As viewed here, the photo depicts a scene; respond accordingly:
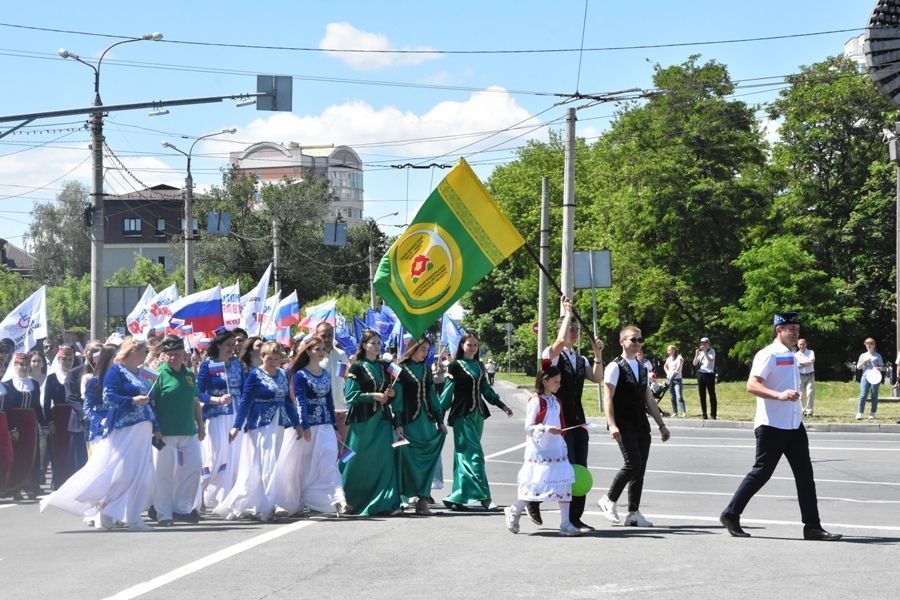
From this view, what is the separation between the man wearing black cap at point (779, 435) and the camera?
10.9 meters

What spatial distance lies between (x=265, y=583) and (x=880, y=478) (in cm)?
1019

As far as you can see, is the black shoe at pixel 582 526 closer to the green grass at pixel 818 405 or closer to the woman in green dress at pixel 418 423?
the woman in green dress at pixel 418 423

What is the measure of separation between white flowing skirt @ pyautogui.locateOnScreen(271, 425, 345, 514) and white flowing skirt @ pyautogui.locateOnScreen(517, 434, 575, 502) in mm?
2489

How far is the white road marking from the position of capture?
881 centimetres

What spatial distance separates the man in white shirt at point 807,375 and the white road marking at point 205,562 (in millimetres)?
16285

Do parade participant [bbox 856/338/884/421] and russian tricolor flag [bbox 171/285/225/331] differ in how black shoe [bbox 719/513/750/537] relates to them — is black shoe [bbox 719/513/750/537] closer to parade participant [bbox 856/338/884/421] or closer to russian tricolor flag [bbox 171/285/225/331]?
russian tricolor flag [bbox 171/285/225/331]

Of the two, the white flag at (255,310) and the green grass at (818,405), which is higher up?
the white flag at (255,310)

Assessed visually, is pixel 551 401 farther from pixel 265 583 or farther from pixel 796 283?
pixel 796 283

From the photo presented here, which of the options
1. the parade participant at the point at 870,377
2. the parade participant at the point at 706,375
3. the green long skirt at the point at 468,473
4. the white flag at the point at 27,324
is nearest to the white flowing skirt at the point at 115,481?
the green long skirt at the point at 468,473

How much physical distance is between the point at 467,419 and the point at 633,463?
2346 mm

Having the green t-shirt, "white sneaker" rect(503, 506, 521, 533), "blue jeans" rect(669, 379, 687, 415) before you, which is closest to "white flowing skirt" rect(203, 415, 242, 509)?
the green t-shirt

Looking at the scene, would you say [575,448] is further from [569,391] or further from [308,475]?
[308,475]

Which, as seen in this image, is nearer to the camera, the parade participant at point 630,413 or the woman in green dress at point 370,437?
the parade participant at point 630,413

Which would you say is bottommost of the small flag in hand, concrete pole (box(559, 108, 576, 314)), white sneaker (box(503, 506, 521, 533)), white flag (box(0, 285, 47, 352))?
white sneaker (box(503, 506, 521, 533))
